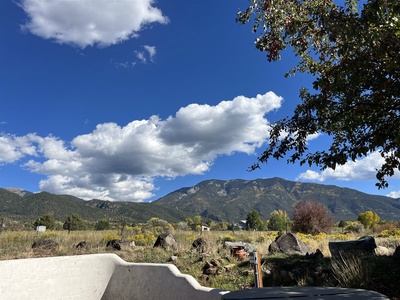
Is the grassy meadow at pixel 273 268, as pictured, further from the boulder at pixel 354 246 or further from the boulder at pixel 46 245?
the boulder at pixel 354 246

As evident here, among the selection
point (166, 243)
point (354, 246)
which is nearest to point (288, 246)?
point (354, 246)

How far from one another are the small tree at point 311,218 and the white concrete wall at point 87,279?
24.1m

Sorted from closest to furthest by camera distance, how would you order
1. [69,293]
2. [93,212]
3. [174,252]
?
[69,293], [174,252], [93,212]

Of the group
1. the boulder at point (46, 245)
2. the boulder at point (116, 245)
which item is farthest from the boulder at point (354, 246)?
the boulder at point (46, 245)

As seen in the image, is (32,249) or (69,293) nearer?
(69,293)

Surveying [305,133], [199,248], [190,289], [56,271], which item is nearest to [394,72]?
[305,133]

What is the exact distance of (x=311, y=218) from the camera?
97.1ft

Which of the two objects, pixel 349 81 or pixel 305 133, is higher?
pixel 349 81

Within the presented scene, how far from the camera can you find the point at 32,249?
13781 mm

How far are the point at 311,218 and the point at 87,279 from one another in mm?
25027

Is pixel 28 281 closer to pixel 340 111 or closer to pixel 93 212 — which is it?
pixel 340 111

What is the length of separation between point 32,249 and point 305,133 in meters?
12.3

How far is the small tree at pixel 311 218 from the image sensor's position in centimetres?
2953

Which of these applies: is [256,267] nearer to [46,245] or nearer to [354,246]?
[354,246]
